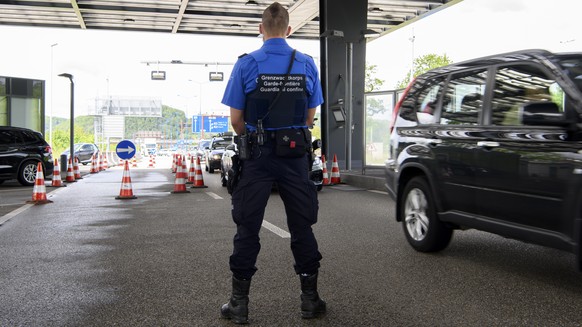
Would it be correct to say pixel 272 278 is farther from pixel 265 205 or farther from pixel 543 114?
pixel 543 114

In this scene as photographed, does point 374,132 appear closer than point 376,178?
No

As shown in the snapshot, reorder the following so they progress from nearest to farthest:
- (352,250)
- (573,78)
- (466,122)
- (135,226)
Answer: (573,78) < (466,122) < (352,250) < (135,226)

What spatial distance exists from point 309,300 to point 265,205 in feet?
2.16

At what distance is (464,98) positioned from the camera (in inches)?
213

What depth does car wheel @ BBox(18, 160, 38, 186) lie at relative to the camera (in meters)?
16.4

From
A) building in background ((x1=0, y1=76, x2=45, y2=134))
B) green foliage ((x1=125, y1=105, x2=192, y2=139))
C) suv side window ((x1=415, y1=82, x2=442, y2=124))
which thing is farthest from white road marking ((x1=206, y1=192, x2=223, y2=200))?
green foliage ((x1=125, y1=105, x2=192, y2=139))

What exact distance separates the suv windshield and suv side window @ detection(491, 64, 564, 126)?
0.37 feet

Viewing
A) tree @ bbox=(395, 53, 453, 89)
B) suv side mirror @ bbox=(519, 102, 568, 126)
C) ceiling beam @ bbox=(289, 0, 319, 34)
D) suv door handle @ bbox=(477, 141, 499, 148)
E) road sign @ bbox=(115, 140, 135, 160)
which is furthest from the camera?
tree @ bbox=(395, 53, 453, 89)

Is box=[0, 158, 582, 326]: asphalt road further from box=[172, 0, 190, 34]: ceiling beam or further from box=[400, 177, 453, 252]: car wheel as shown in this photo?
box=[172, 0, 190, 34]: ceiling beam

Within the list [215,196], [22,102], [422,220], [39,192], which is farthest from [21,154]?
[422,220]

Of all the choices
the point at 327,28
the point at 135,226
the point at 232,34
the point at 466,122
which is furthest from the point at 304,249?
the point at 232,34

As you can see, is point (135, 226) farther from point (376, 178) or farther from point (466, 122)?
point (376, 178)

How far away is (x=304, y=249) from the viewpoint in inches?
146

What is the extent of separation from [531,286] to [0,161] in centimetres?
1491
